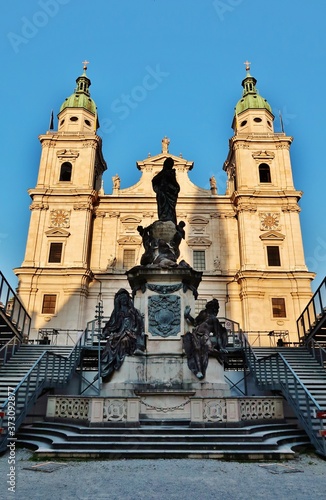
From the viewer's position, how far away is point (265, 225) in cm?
3450

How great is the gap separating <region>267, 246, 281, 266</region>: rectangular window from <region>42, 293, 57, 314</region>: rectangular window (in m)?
17.4

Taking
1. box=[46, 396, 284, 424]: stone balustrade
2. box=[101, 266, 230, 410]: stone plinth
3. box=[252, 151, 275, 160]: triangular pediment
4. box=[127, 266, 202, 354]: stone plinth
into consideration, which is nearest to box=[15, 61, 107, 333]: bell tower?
box=[252, 151, 275, 160]: triangular pediment

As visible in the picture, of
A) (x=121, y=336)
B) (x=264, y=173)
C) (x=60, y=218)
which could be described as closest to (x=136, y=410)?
(x=121, y=336)

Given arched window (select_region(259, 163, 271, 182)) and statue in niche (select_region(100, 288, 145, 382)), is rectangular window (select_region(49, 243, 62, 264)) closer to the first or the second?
arched window (select_region(259, 163, 271, 182))

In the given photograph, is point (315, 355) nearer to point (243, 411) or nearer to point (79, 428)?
point (243, 411)

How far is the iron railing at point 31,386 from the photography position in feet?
29.3

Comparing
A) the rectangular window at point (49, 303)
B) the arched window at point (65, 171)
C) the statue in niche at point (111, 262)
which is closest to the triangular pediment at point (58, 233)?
the statue in niche at point (111, 262)

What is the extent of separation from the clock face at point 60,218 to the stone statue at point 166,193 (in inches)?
786

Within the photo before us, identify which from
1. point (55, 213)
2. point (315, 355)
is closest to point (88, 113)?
point (55, 213)

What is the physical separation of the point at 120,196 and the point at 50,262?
27.9ft

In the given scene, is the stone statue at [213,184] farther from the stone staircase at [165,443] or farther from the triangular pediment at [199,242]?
the stone staircase at [165,443]

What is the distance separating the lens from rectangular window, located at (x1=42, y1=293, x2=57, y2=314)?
3138 cm

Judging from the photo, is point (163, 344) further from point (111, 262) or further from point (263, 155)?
point (263, 155)

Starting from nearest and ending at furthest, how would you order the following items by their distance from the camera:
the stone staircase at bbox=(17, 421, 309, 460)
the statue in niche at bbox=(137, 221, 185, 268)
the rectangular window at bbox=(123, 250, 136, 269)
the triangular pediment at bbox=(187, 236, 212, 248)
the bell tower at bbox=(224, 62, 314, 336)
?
1. the stone staircase at bbox=(17, 421, 309, 460)
2. the statue in niche at bbox=(137, 221, 185, 268)
3. the bell tower at bbox=(224, 62, 314, 336)
4. the rectangular window at bbox=(123, 250, 136, 269)
5. the triangular pediment at bbox=(187, 236, 212, 248)
